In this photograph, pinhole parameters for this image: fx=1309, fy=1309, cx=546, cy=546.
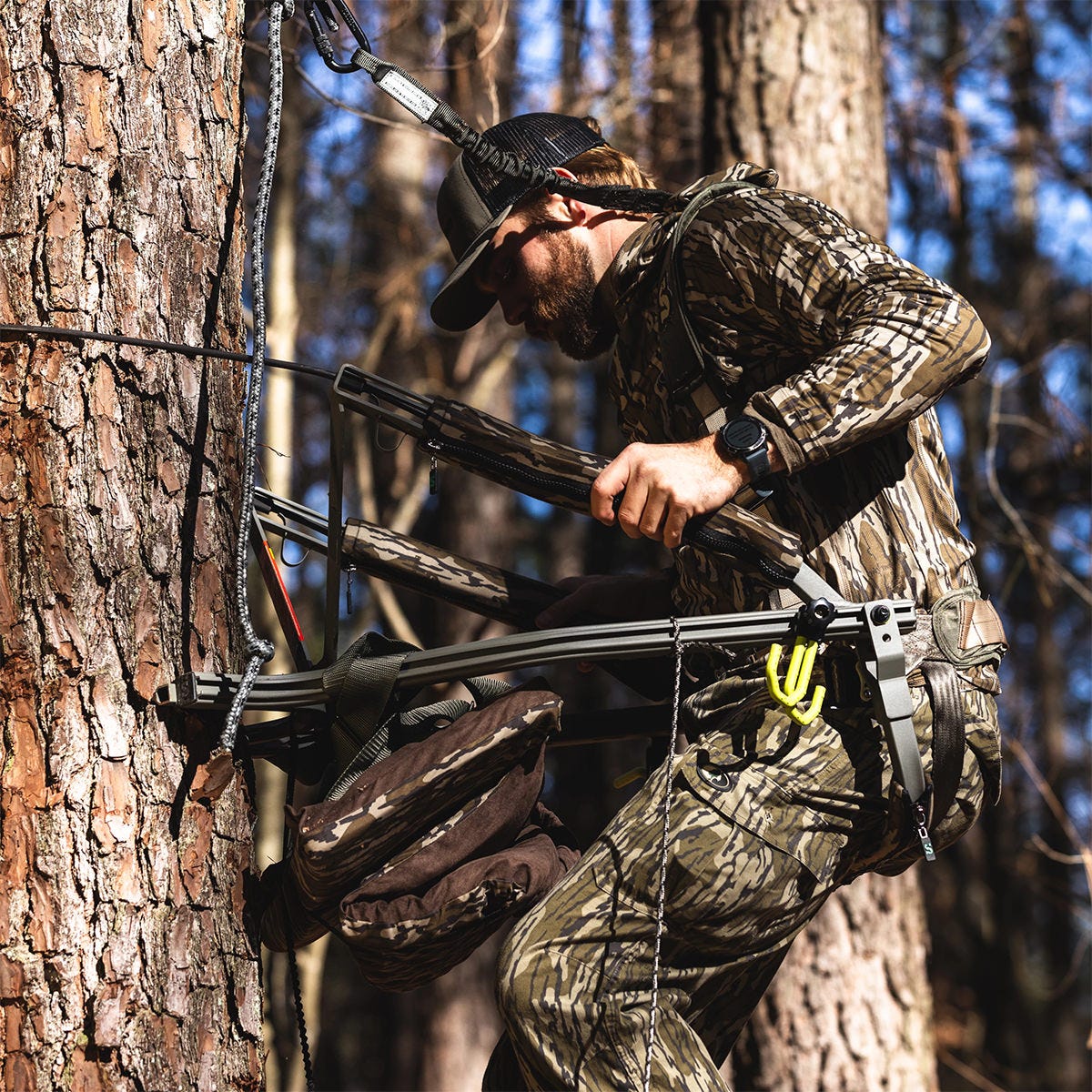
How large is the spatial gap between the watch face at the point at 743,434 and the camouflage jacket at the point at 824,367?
2cm

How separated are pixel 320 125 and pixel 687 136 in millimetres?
2313

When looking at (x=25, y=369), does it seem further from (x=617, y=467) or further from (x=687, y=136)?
(x=687, y=136)

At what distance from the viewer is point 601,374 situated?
12.3 m

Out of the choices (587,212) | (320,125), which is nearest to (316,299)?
(320,125)

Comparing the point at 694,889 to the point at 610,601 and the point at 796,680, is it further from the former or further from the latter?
the point at 610,601

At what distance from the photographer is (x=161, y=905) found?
239cm

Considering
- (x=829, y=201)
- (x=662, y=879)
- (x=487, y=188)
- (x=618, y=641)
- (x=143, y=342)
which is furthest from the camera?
(x=829, y=201)

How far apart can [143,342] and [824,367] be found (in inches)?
49.8

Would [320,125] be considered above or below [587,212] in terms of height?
above

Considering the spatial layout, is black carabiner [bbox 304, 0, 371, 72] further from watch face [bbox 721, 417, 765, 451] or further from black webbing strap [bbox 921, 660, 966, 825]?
black webbing strap [bbox 921, 660, 966, 825]

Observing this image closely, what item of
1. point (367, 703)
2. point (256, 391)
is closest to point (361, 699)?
point (367, 703)

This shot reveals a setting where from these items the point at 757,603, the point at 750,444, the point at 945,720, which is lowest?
the point at 945,720

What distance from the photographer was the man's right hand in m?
3.06

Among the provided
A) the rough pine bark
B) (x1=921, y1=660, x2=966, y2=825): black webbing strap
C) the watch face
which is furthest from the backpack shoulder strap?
the rough pine bark
